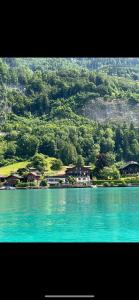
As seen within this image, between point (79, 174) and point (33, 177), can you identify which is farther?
point (79, 174)

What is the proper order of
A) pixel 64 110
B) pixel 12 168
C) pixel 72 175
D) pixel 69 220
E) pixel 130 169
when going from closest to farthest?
pixel 69 220
pixel 72 175
pixel 130 169
pixel 12 168
pixel 64 110

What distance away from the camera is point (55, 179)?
2325 centimetres

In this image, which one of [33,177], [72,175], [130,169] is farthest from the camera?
[130,169]

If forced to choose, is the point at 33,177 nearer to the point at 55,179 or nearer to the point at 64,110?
the point at 55,179

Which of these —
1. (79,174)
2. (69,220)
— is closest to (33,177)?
(79,174)

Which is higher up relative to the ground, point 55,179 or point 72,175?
point 72,175

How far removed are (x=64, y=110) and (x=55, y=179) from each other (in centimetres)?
910

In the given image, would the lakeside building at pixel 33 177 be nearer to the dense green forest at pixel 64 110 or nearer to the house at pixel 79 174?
the house at pixel 79 174

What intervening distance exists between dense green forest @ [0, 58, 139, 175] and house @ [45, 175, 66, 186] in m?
1.51

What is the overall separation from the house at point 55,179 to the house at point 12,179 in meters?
1.28
